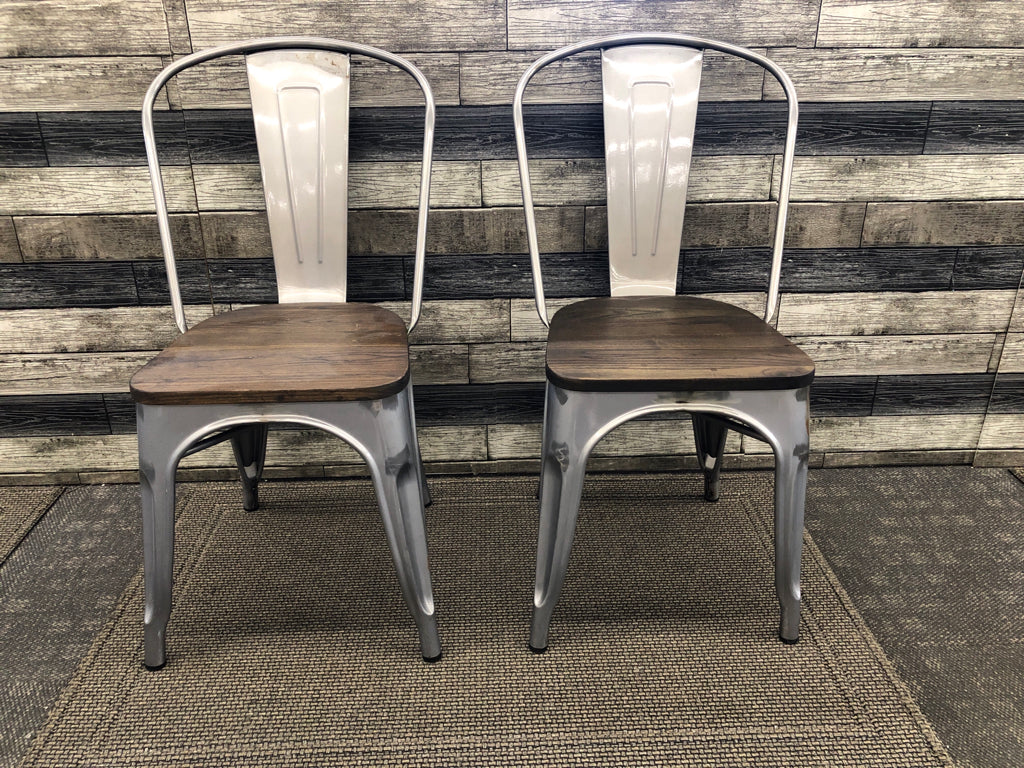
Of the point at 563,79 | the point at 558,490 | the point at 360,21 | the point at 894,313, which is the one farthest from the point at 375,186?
the point at 894,313

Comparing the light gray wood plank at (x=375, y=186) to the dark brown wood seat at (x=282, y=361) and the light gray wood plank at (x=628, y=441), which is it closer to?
the dark brown wood seat at (x=282, y=361)

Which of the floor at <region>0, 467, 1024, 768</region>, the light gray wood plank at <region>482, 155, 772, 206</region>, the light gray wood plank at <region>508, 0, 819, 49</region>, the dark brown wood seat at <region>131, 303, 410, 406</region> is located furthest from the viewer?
the light gray wood plank at <region>482, 155, 772, 206</region>

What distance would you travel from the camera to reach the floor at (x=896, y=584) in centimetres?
101

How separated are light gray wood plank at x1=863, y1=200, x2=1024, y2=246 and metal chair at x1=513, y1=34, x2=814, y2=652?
1.29ft

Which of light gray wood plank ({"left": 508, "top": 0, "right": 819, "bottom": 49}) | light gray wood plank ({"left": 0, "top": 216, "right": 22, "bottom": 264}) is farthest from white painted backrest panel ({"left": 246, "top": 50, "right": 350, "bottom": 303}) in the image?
light gray wood plank ({"left": 0, "top": 216, "right": 22, "bottom": 264})

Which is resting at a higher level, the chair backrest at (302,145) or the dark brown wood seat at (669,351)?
the chair backrest at (302,145)

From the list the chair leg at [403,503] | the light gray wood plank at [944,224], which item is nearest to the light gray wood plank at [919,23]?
the light gray wood plank at [944,224]

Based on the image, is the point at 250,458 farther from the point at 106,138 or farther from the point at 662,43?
the point at 662,43

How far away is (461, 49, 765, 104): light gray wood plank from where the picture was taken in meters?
1.28

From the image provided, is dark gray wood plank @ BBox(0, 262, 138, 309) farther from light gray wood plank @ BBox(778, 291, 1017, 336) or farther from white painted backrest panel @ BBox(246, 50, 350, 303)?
light gray wood plank @ BBox(778, 291, 1017, 336)

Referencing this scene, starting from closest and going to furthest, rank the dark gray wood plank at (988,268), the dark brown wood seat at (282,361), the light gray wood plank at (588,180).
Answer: the dark brown wood seat at (282,361) < the light gray wood plank at (588,180) < the dark gray wood plank at (988,268)

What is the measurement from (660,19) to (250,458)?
127 centimetres

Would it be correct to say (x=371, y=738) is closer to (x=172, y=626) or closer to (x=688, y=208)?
(x=172, y=626)

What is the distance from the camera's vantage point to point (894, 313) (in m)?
1.51
